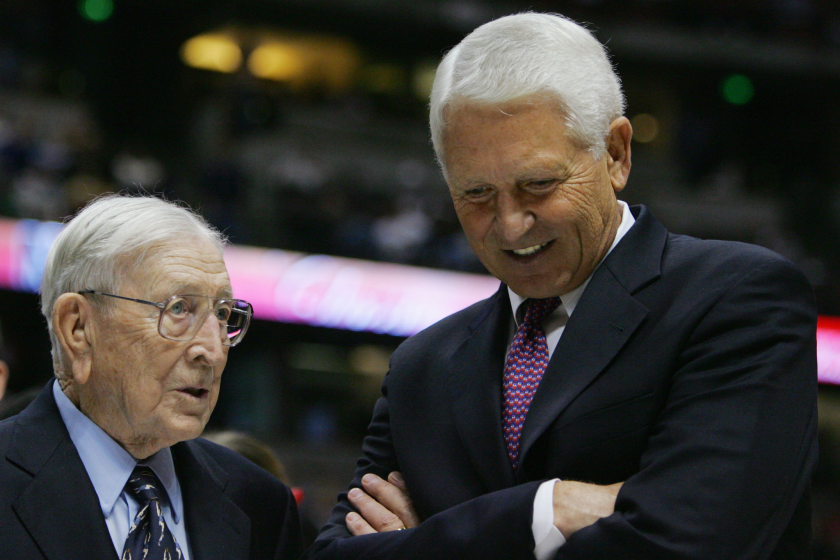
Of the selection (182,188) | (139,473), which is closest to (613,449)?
(139,473)

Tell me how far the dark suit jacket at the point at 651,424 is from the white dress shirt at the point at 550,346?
25 millimetres

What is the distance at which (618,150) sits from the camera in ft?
7.12

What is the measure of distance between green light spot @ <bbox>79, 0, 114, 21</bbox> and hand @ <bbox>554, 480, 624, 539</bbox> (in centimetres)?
1554

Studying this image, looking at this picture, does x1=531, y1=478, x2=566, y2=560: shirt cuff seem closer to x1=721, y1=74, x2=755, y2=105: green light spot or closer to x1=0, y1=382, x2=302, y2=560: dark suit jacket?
x1=0, y1=382, x2=302, y2=560: dark suit jacket

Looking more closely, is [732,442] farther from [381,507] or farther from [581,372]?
[381,507]

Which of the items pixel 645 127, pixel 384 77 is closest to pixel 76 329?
pixel 384 77

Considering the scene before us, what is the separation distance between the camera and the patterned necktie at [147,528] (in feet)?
7.23

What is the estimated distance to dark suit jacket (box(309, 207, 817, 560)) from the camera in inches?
71.2

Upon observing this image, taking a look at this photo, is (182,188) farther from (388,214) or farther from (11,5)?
(11,5)

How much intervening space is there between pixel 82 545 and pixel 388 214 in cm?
1235

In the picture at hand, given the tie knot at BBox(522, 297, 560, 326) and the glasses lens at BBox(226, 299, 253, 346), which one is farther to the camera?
the glasses lens at BBox(226, 299, 253, 346)

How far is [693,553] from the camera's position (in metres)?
1.76

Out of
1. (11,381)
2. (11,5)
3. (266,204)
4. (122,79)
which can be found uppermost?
(11,5)

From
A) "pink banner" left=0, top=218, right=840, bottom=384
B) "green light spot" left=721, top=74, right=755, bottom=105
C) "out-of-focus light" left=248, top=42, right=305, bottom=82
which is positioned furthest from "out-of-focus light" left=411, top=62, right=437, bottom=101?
"pink banner" left=0, top=218, right=840, bottom=384
